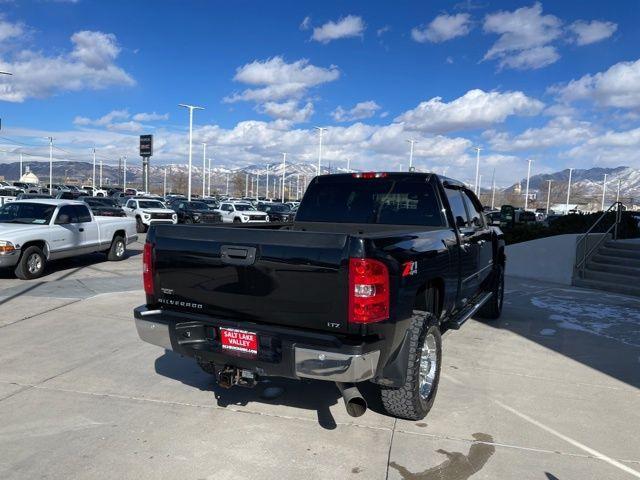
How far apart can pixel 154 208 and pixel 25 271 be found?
16.5 m

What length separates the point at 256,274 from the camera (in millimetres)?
3672

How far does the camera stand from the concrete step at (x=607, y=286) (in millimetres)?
10867

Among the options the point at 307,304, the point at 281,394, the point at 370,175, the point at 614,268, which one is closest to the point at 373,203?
the point at 370,175

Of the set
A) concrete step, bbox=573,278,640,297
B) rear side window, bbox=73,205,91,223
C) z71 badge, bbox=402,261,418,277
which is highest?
z71 badge, bbox=402,261,418,277

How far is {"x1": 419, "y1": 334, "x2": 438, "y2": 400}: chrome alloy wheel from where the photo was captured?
4359mm

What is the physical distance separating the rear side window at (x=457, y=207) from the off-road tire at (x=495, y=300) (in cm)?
196

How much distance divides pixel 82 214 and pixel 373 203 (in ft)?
29.9

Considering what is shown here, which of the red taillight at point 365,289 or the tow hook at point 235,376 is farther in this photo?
the tow hook at point 235,376

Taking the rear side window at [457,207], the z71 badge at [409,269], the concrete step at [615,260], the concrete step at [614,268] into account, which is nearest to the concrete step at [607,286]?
the concrete step at [614,268]

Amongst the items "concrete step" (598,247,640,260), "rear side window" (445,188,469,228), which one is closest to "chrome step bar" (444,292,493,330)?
"rear side window" (445,188,469,228)

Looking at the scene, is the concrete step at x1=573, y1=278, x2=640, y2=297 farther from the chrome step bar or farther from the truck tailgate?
the truck tailgate

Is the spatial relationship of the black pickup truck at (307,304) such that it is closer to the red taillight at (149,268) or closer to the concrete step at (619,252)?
the red taillight at (149,268)

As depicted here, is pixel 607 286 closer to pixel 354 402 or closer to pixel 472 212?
pixel 472 212

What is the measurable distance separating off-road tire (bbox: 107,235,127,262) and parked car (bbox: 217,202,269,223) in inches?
618
